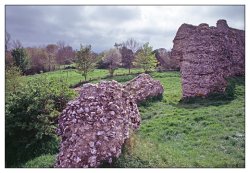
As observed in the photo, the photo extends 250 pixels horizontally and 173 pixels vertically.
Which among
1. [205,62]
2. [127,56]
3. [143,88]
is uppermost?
[127,56]

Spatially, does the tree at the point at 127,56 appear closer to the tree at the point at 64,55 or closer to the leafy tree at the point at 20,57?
the tree at the point at 64,55

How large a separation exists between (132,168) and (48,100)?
4.25 metres

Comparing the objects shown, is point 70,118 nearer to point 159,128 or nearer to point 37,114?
point 37,114

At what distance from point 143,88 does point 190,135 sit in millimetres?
6628

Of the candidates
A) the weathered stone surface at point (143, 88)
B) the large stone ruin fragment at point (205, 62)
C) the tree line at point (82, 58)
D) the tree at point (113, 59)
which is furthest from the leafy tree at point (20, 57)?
the large stone ruin fragment at point (205, 62)

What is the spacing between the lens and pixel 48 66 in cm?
5209

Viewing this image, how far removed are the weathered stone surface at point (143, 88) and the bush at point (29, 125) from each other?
6723mm

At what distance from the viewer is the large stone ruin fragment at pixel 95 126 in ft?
27.7

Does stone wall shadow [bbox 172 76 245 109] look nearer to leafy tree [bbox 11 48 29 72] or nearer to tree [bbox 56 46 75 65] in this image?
leafy tree [bbox 11 48 29 72]

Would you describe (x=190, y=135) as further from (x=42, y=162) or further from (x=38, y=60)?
(x=38, y=60)

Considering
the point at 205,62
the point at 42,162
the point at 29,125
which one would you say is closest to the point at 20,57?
the point at 205,62

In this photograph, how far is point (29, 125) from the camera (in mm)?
10789
